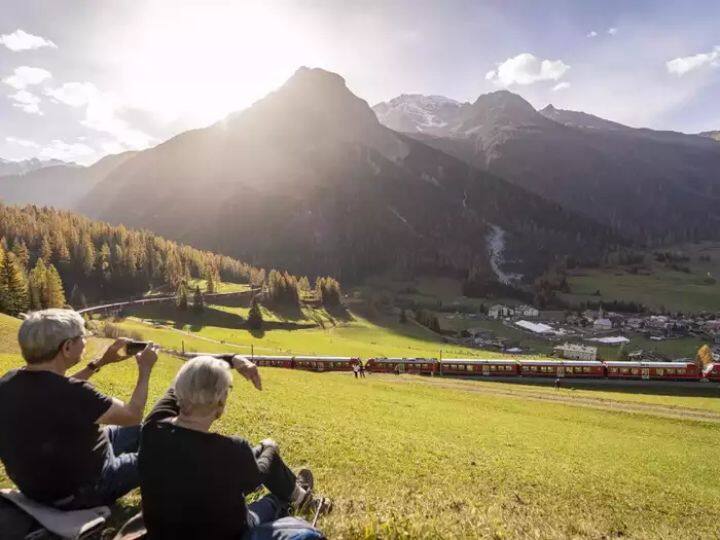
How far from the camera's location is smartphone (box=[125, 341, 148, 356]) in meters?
6.84

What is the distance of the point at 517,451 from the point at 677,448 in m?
16.8

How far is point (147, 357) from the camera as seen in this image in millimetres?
6641

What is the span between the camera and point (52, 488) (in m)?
5.98

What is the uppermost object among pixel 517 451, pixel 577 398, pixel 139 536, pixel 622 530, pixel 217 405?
pixel 217 405

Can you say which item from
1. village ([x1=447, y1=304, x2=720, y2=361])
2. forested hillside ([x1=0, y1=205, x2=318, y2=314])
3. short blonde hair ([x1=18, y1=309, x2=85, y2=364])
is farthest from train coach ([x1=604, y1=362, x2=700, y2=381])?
forested hillside ([x1=0, y1=205, x2=318, y2=314])

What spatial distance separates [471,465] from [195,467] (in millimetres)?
14805

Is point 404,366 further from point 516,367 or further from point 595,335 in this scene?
point 595,335

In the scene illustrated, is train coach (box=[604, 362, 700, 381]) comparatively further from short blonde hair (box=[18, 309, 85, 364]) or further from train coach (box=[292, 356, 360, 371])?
short blonde hair (box=[18, 309, 85, 364])

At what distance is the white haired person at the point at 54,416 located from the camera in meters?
5.68

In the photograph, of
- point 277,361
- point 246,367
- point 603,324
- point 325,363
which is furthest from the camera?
point 603,324

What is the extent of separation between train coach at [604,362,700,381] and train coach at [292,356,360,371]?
40.8 meters

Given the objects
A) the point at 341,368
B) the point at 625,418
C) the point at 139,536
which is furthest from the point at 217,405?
the point at 341,368

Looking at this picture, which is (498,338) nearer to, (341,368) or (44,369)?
(341,368)

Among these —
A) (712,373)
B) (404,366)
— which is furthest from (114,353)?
(712,373)
